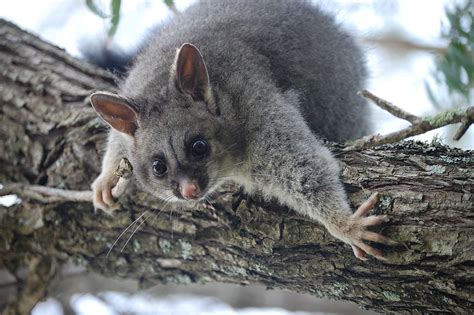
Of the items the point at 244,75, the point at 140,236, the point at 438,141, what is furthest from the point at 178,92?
the point at 438,141

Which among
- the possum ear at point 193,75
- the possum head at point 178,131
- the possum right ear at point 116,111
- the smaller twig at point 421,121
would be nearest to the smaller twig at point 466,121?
the smaller twig at point 421,121

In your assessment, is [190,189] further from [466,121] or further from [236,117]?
[466,121]

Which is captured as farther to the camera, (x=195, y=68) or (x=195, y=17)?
(x=195, y=17)

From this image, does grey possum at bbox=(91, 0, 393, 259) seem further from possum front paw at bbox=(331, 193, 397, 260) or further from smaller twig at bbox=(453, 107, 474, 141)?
smaller twig at bbox=(453, 107, 474, 141)

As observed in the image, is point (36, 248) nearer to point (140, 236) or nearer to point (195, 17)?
point (140, 236)

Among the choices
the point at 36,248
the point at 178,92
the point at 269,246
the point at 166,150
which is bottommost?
the point at 36,248

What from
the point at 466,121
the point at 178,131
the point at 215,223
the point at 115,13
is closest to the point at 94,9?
the point at 115,13

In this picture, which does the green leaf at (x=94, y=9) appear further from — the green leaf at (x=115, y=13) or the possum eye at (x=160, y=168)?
the possum eye at (x=160, y=168)
